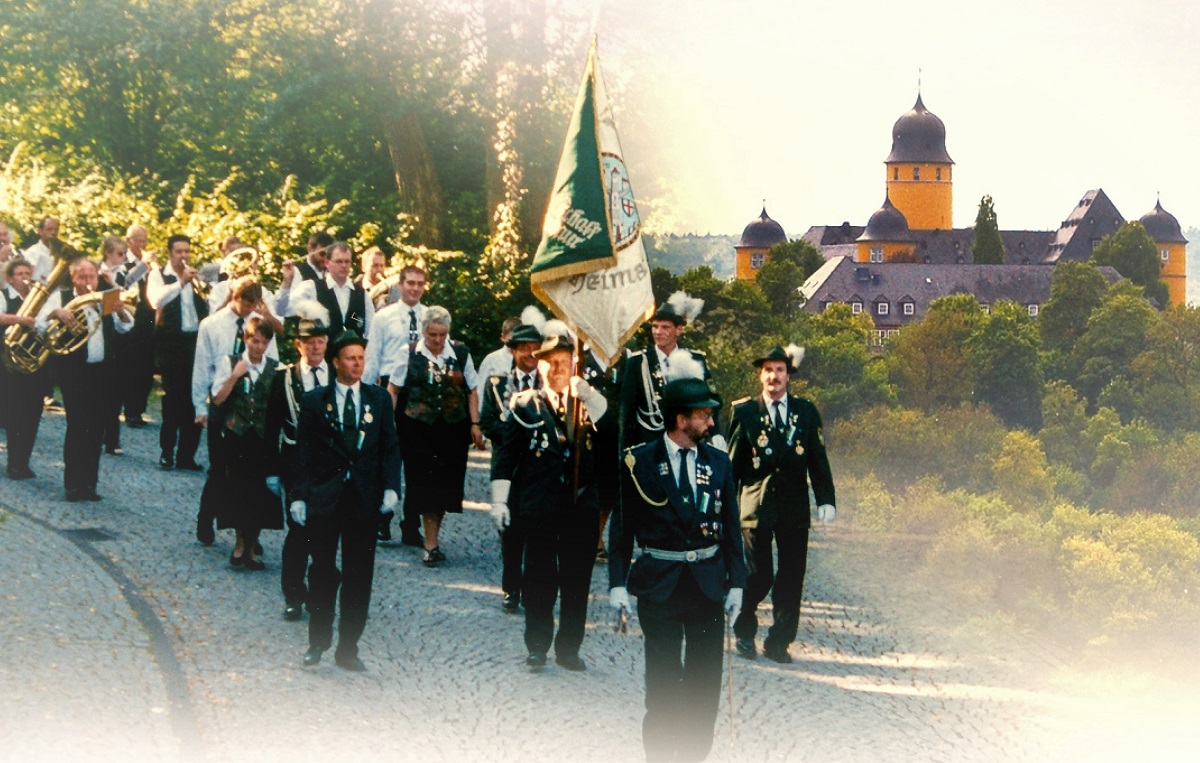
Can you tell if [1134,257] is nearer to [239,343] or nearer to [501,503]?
[239,343]

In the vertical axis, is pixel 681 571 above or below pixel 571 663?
above

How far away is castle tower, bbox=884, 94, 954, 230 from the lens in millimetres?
130375

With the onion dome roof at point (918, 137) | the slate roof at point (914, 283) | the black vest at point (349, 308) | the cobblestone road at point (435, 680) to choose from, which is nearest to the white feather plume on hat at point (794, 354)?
the cobblestone road at point (435, 680)

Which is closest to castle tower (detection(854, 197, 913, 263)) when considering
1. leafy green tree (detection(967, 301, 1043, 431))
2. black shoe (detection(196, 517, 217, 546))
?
leafy green tree (detection(967, 301, 1043, 431))

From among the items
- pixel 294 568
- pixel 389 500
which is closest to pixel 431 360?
pixel 294 568

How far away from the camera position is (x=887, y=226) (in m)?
135

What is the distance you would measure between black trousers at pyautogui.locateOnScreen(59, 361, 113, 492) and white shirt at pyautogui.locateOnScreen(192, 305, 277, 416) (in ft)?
6.39

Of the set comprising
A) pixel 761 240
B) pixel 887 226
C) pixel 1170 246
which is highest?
pixel 887 226

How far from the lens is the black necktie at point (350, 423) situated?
8547 millimetres

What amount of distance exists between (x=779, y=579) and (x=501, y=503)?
1826mm

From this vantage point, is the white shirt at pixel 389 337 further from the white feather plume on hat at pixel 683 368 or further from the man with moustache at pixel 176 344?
the white feather plume on hat at pixel 683 368

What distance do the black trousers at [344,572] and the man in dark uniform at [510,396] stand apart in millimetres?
1086

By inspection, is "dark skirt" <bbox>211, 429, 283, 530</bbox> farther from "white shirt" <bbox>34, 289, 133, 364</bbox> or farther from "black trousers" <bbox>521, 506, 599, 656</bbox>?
"white shirt" <bbox>34, 289, 133, 364</bbox>

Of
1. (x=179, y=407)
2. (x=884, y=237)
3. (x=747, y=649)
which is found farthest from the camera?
(x=884, y=237)
